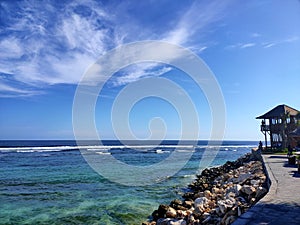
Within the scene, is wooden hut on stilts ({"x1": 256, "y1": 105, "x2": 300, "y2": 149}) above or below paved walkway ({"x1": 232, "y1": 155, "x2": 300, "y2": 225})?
above

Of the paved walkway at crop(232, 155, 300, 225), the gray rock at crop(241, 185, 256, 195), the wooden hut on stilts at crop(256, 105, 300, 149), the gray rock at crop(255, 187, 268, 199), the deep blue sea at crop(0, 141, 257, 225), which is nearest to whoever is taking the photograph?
the paved walkway at crop(232, 155, 300, 225)

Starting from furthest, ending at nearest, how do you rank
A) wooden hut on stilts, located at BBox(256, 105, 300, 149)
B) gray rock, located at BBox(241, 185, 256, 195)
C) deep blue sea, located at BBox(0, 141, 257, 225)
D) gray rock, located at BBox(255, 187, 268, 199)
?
Result: 1. wooden hut on stilts, located at BBox(256, 105, 300, 149)
2. deep blue sea, located at BBox(0, 141, 257, 225)
3. gray rock, located at BBox(241, 185, 256, 195)
4. gray rock, located at BBox(255, 187, 268, 199)

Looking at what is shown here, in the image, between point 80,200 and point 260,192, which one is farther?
point 80,200

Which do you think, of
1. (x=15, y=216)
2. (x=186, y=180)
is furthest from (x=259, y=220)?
(x=186, y=180)

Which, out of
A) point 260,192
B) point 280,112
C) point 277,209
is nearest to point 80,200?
point 260,192

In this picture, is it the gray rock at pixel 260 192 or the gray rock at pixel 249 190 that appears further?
the gray rock at pixel 249 190

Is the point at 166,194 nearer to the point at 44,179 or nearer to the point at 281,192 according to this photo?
the point at 281,192

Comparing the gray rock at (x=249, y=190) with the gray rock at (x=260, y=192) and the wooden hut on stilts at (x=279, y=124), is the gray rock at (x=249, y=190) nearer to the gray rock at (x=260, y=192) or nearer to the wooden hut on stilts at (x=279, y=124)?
the gray rock at (x=260, y=192)

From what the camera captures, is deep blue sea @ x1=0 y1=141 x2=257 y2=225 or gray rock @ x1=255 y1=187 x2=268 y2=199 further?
deep blue sea @ x1=0 y1=141 x2=257 y2=225

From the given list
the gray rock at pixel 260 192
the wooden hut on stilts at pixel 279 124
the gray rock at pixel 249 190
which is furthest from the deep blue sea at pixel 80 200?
the wooden hut on stilts at pixel 279 124

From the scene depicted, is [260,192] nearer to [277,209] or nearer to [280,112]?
[277,209]

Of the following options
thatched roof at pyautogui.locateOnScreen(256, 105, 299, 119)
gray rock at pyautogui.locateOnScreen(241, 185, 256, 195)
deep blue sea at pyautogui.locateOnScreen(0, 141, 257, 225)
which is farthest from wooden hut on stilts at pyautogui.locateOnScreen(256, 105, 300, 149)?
gray rock at pyautogui.locateOnScreen(241, 185, 256, 195)

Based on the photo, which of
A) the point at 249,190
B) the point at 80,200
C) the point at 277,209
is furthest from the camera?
the point at 80,200

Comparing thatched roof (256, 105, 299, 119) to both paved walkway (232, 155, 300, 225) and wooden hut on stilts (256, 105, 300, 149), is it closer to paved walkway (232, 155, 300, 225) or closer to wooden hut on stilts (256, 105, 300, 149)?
wooden hut on stilts (256, 105, 300, 149)
